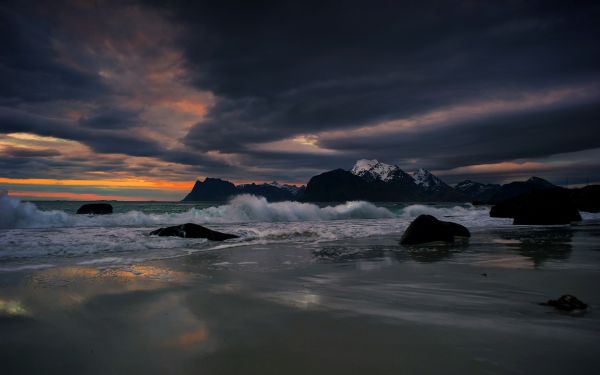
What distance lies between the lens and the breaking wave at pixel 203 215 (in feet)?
63.5

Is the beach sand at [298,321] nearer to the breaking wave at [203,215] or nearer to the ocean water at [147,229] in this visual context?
the ocean water at [147,229]

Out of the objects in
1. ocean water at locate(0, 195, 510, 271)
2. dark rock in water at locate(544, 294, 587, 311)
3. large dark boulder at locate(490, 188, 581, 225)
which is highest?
large dark boulder at locate(490, 188, 581, 225)

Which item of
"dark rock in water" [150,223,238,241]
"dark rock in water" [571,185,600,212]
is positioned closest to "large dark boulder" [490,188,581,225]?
"dark rock in water" [150,223,238,241]

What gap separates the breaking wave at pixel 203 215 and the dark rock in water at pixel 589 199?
24.2 meters

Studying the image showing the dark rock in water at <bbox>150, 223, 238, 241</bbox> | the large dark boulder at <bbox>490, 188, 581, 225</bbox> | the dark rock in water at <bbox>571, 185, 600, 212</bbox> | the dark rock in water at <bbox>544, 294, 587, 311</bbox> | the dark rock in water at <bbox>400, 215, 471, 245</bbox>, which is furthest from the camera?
the dark rock in water at <bbox>571, 185, 600, 212</bbox>

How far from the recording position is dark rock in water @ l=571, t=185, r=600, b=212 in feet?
118

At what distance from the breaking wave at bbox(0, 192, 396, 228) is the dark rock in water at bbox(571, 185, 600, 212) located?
953 inches

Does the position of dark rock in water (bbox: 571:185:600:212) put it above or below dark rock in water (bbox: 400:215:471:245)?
above

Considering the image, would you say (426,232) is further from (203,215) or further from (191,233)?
(203,215)

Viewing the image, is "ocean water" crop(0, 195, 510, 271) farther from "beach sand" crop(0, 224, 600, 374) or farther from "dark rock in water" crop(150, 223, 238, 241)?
"beach sand" crop(0, 224, 600, 374)

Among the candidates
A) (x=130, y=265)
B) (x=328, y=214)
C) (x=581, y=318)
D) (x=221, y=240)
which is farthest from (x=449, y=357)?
(x=328, y=214)

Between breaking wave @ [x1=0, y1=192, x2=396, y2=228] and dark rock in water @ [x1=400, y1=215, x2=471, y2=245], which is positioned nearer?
dark rock in water @ [x1=400, y1=215, x2=471, y2=245]

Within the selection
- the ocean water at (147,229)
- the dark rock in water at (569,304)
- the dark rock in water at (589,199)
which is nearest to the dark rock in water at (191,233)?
the ocean water at (147,229)

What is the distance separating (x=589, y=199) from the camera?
36719mm
